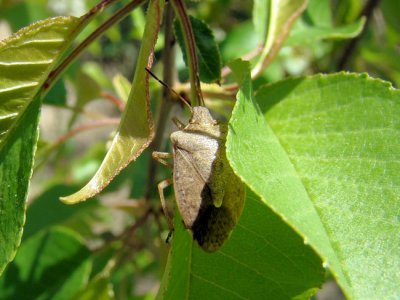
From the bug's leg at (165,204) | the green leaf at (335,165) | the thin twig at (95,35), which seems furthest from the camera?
the bug's leg at (165,204)

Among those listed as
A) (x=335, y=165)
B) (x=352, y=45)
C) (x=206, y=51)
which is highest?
(x=206, y=51)

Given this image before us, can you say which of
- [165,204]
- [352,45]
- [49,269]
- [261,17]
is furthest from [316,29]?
[49,269]

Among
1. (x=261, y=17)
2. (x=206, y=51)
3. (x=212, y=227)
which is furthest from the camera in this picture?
(x=261, y=17)

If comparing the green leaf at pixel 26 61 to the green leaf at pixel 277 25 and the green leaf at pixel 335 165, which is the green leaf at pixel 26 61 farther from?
the green leaf at pixel 277 25

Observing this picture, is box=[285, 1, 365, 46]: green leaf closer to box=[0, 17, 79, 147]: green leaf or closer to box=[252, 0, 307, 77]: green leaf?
box=[252, 0, 307, 77]: green leaf

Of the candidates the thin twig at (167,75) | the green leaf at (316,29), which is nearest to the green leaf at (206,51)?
the thin twig at (167,75)

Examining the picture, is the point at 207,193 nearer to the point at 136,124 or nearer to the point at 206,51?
the point at 136,124
